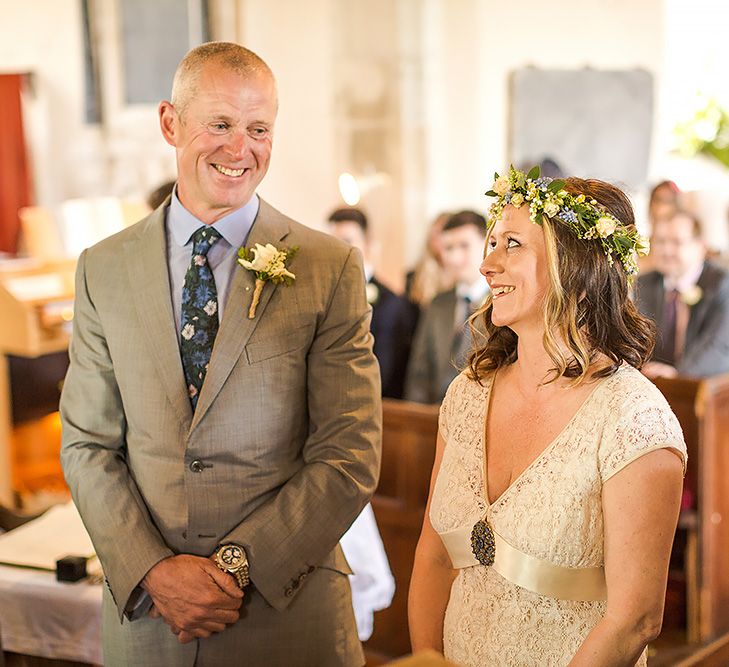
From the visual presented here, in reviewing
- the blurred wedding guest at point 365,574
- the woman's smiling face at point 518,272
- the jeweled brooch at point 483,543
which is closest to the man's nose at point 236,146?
the woman's smiling face at point 518,272

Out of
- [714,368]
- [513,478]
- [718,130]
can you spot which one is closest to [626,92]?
[718,130]

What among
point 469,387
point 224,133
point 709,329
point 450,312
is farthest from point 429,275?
point 224,133

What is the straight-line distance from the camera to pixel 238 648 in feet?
7.61

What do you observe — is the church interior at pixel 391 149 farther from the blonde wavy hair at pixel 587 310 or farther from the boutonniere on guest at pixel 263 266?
the blonde wavy hair at pixel 587 310

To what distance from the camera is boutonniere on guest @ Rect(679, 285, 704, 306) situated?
209 inches

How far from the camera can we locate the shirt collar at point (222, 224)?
2.38 m

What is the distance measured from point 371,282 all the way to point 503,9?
137 inches

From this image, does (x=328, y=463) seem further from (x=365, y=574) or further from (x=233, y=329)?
(x=365, y=574)

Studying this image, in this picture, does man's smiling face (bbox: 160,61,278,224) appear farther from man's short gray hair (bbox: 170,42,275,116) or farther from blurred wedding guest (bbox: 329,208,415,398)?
blurred wedding guest (bbox: 329,208,415,398)

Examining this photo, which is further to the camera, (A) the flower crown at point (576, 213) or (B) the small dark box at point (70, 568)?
(B) the small dark box at point (70, 568)

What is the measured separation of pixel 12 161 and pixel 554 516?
9091 mm

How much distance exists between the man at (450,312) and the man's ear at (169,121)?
2586 millimetres

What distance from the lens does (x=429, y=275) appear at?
652 centimetres

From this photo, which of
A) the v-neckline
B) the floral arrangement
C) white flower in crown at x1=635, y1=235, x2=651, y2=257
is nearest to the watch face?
the v-neckline
